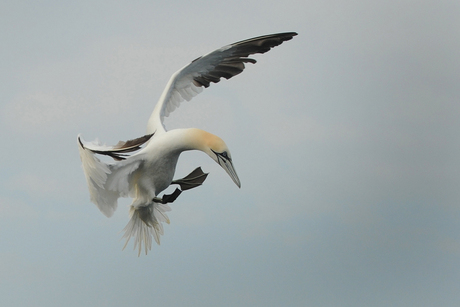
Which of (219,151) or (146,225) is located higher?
(219,151)

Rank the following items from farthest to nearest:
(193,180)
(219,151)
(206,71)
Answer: (206,71)
(193,180)
(219,151)

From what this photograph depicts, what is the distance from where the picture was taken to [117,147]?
631cm

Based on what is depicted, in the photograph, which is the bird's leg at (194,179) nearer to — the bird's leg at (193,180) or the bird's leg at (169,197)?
the bird's leg at (193,180)

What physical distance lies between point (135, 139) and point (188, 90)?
1666mm

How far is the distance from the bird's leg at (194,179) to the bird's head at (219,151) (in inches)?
28.9

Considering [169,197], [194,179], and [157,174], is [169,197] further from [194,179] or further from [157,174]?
[194,179]

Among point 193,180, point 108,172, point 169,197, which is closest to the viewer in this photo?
point 108,172

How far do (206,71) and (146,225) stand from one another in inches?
79.8

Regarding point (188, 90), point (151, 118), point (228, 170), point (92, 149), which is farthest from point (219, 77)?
point (92, 149)

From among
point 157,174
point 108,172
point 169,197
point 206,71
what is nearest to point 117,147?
point 108,172

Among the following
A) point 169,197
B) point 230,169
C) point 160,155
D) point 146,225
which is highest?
point 160,155

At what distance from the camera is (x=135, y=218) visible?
729 centimetres

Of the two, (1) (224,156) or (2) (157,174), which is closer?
(1) (224,156)

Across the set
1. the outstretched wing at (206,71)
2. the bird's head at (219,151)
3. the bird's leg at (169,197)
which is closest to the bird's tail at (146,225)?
the bird's leg at (169,197)
